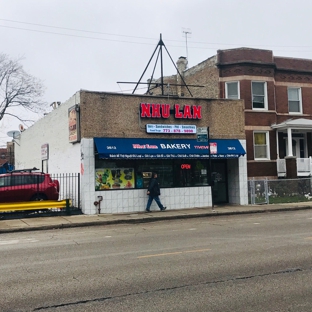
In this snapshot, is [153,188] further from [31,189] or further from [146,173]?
[31,189]

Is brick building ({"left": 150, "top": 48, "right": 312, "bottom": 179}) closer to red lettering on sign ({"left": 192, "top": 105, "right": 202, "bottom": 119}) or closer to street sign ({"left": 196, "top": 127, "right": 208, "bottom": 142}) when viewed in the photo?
red lettering on sign ({"left": 192, "top": 105, "right": 202, "bottom": 119})

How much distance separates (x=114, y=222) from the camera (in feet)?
49.3

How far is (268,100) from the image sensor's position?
26.4 m

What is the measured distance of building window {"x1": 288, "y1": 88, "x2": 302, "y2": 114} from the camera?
2766cm

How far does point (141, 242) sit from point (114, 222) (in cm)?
506

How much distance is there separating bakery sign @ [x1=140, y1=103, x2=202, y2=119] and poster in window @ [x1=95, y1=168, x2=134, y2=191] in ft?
8.69

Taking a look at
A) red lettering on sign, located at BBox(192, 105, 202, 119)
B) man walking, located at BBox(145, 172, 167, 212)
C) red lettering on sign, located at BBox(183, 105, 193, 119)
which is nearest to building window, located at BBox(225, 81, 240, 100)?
red lettering on sign, located at BBox(192, 105, 202, 119)

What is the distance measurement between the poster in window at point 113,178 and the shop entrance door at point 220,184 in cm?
480

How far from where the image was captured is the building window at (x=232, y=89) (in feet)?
86.1

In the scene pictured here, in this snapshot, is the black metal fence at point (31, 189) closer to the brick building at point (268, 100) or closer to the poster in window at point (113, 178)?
the poster in window at point (113, 178)

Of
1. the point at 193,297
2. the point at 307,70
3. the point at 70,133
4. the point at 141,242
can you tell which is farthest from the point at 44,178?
the point at 307,70

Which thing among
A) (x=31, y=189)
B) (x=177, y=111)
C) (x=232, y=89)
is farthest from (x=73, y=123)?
(x=232, y=89)

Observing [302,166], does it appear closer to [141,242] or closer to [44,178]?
[44,178]

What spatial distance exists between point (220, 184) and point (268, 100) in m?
8.70
